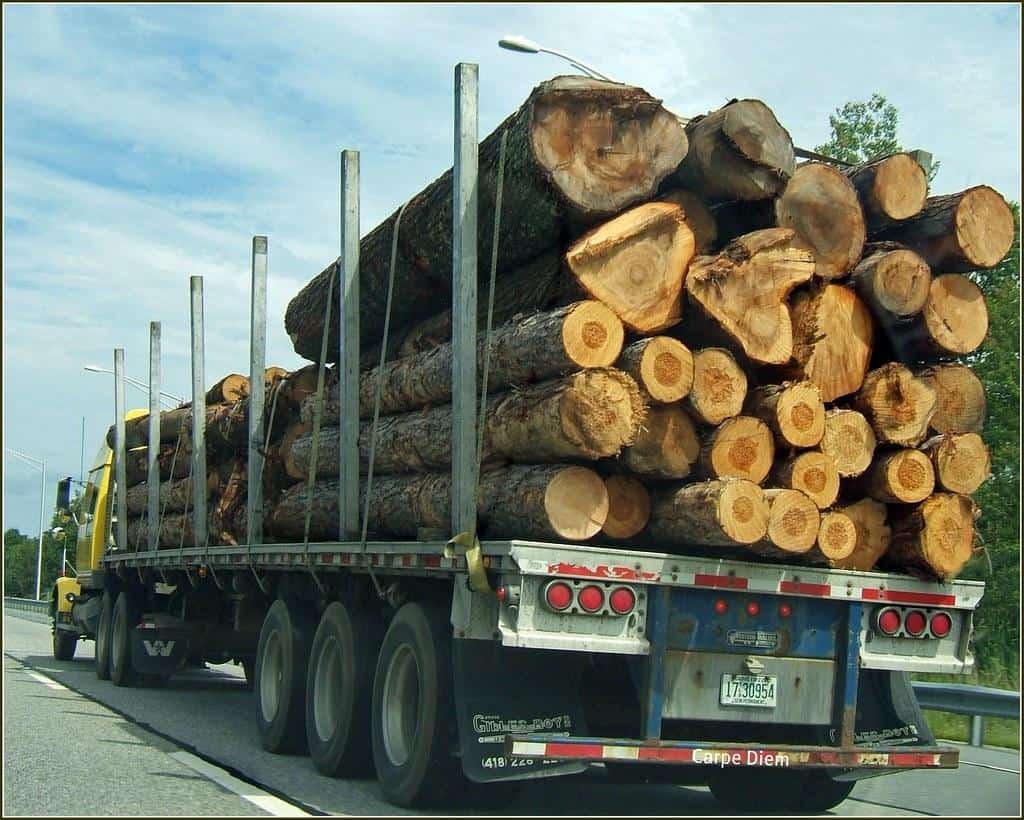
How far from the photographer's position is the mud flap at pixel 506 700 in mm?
7492

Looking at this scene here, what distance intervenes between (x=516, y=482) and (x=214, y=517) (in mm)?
7577

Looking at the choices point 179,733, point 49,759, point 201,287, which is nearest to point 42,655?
point 201,287

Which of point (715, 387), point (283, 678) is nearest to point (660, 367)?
point (715, 387)

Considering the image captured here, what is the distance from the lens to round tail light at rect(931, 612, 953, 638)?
8438mm

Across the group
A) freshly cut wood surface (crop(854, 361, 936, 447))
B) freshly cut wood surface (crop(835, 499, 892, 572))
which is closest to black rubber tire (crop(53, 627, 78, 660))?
freshly cut wood surface (crop(835, 499, 892, 572))

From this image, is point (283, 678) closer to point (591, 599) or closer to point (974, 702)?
point (591, 599)

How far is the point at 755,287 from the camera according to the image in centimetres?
789

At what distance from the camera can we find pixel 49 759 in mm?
9695

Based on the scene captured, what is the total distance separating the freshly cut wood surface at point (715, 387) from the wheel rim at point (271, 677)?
14.2 feet

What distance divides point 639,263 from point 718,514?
1347 millimetres

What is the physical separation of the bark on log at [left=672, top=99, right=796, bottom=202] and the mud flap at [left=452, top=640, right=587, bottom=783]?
2.65 meters

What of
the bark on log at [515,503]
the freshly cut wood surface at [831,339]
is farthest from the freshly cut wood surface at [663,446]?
the freshly cut wood surface at [831,339]

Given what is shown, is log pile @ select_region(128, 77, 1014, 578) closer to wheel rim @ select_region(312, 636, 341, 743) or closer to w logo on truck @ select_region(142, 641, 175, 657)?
wheel rim @ select_region(312, 636, 341, 743)

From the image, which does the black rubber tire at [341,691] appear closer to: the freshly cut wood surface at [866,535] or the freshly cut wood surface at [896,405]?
the freshly cut wood surface at [866,535]
